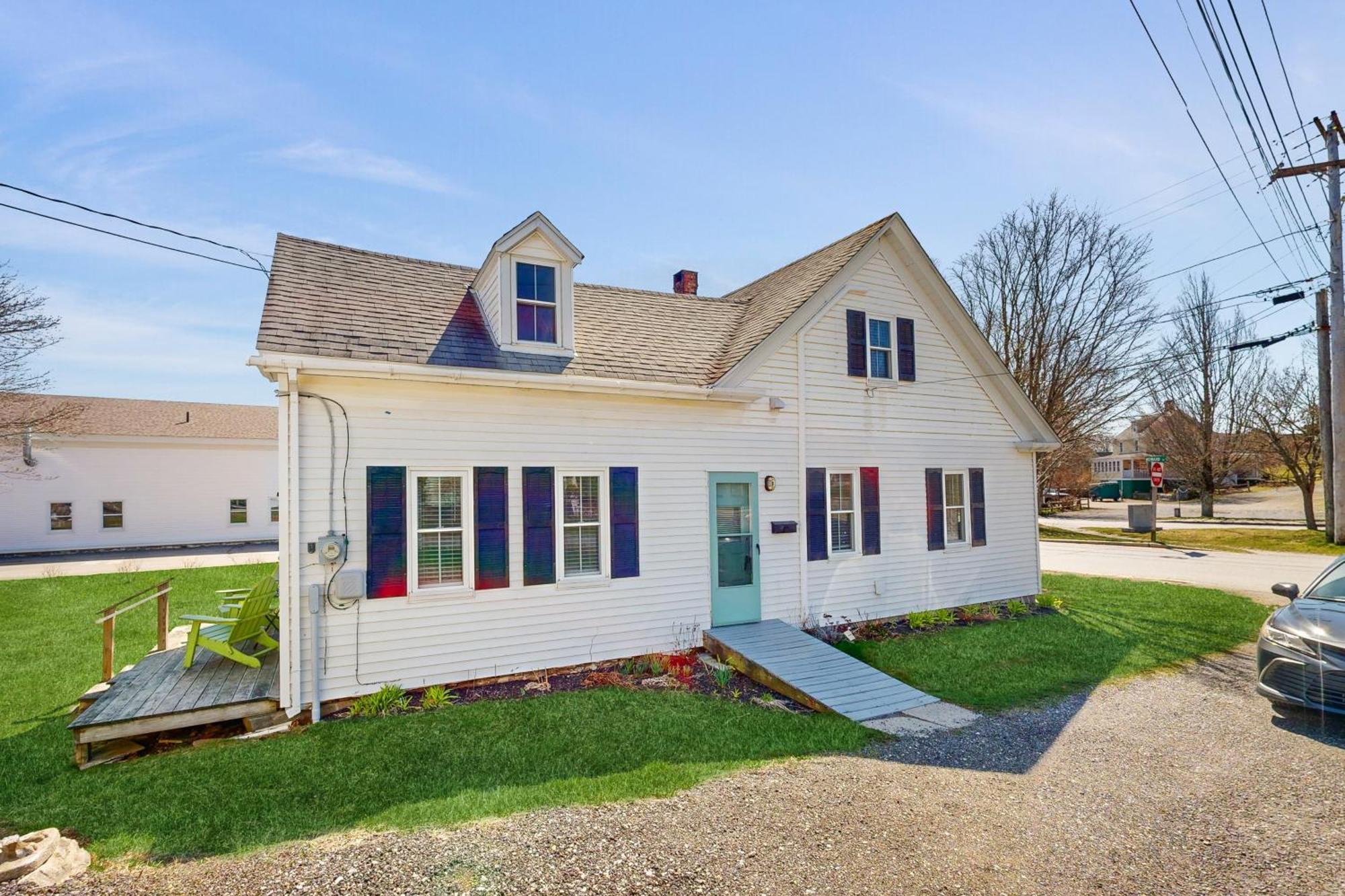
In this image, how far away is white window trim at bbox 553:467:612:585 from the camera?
8039mm

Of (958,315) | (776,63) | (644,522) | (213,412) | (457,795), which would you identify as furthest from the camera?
(213,412)

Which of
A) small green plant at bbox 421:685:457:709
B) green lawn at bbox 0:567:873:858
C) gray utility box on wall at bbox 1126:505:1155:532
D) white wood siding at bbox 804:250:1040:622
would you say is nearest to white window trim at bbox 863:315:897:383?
white wood siding at bbox 804:250:1040:622

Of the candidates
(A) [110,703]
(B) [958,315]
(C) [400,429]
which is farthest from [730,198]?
(A) [110,703]

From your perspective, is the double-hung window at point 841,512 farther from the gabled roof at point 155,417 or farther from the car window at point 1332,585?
the gabled roof at point 155,417

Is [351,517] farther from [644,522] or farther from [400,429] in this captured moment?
[644,522]

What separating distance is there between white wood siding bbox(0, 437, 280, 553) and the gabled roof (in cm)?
48

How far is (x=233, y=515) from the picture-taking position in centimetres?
2622

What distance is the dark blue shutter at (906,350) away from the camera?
11125 mm

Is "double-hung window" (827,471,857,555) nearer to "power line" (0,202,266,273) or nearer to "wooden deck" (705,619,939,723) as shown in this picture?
"wooden deck" (705,619,939,723)

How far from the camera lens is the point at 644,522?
8.58 meters

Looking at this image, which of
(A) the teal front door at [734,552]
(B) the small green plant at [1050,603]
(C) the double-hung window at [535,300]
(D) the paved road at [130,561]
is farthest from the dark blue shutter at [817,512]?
(D) the paved road at [130,561]

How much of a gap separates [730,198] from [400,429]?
7608 millimetres

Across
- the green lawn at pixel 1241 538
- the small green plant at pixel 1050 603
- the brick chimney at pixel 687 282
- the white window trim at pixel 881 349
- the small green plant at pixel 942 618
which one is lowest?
the green lawn at pixel 1241 538

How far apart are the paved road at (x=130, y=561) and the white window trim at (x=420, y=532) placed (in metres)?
15.0
